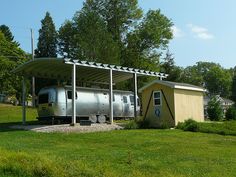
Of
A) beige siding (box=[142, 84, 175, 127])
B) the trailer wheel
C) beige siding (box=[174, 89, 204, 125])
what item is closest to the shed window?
beige siding (box=[142, 84, 175, 127])

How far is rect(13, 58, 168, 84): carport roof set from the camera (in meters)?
24.4

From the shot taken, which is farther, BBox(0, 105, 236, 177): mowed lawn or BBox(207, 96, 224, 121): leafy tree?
BBox(207, 96, 224, 121): leafy tree

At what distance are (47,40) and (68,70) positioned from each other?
4057 cm

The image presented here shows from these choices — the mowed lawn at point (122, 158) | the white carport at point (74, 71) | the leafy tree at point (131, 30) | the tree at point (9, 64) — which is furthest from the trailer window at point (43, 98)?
the leafy tree at point (131, 30)

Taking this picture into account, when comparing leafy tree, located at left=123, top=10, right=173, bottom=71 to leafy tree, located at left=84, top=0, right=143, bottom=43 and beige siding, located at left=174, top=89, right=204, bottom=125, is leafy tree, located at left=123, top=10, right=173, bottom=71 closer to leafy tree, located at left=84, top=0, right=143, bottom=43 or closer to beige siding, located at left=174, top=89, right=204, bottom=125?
leafy tree, located at left=84, top=0, right=143, bottom=43

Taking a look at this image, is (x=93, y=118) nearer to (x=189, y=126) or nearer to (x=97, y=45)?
(x=189, y=126)

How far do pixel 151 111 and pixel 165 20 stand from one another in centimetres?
3164

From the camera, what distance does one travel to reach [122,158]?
1155 centimetres

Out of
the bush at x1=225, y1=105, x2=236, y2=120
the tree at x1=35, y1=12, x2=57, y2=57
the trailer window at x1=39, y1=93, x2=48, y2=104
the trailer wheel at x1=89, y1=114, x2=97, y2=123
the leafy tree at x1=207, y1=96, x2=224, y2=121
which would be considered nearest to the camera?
the trailer window at x1=39, y1=93, x2=48, y2=104

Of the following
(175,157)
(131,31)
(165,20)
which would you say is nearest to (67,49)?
(131,31)

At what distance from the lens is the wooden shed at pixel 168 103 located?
25.6 metres

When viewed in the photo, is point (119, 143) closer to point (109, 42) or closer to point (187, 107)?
point (187, 107)

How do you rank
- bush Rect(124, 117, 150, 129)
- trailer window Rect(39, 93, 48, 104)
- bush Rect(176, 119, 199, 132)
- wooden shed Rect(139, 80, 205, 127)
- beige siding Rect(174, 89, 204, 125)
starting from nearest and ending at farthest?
bush Rect(176, 119, 199, 132) < bush Rect(124, 117, 150, 129) < wooden shed Rect(139, 80, 205, 127) < beige siding Rect(174, 89, 204, 125) < trailer window Rect(39, 93, 48, 104)

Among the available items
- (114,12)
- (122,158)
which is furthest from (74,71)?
(114,12)
